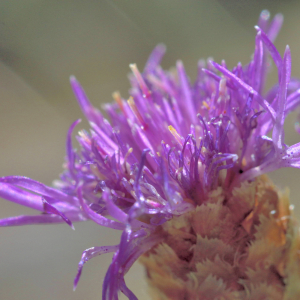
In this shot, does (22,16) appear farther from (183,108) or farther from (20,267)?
(183,108)

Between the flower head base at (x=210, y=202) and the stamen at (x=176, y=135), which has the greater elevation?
the stamen at (x=176, y=135)

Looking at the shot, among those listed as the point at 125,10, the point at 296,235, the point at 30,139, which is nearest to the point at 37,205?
the point at 296,235

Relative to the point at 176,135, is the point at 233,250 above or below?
below

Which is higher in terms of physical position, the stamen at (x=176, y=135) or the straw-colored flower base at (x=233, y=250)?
the stamen at (x=176, y=135)

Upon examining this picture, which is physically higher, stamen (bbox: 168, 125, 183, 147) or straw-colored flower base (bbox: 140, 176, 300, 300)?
stamen (bbox: 168, 125, 183, 147)

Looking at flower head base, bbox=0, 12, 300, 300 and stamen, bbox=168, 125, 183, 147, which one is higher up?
stamen, bbox=168, 125, 183, 147
